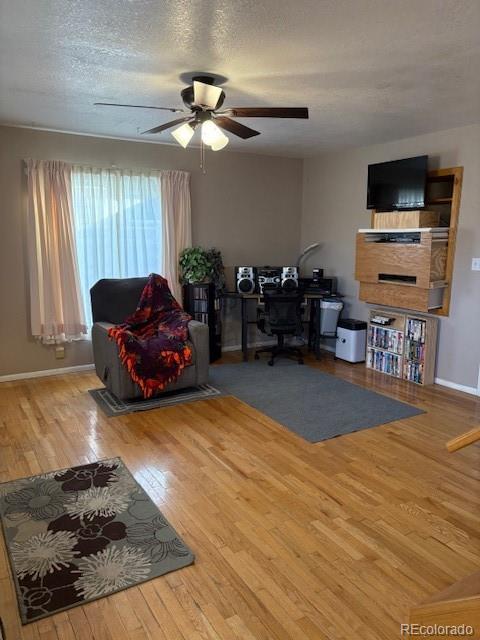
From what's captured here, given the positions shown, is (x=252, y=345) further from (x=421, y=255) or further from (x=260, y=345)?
(x=421, y=255)

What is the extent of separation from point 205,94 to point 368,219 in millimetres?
2925

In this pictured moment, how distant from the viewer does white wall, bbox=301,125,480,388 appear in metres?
4.12

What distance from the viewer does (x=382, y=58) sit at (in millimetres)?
2525

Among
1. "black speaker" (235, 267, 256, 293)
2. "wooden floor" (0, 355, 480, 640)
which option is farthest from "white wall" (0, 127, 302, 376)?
"wooden floor" (0, 355, 480, 640)

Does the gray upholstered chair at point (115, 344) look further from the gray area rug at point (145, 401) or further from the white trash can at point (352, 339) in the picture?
the white trash can at point (352, 339)

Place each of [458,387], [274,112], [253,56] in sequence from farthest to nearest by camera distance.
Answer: [458,387], [274,112], [253,56]

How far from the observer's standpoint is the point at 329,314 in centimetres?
545

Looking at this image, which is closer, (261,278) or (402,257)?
(402,257)

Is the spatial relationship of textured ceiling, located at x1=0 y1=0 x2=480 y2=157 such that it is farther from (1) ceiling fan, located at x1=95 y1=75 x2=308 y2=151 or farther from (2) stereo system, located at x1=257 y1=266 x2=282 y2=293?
(2) stereo system, located at x1=257 y1=266 x2=282 y2=293

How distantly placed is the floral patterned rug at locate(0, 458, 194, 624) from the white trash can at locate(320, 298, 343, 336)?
3282 millimetres

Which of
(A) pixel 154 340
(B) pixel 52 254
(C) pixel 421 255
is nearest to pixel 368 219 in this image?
(C) pixel 421 255

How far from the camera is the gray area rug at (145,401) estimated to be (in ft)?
12.5

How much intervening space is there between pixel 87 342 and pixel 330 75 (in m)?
3.47

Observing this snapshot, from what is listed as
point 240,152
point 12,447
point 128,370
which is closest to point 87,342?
point 128,370
